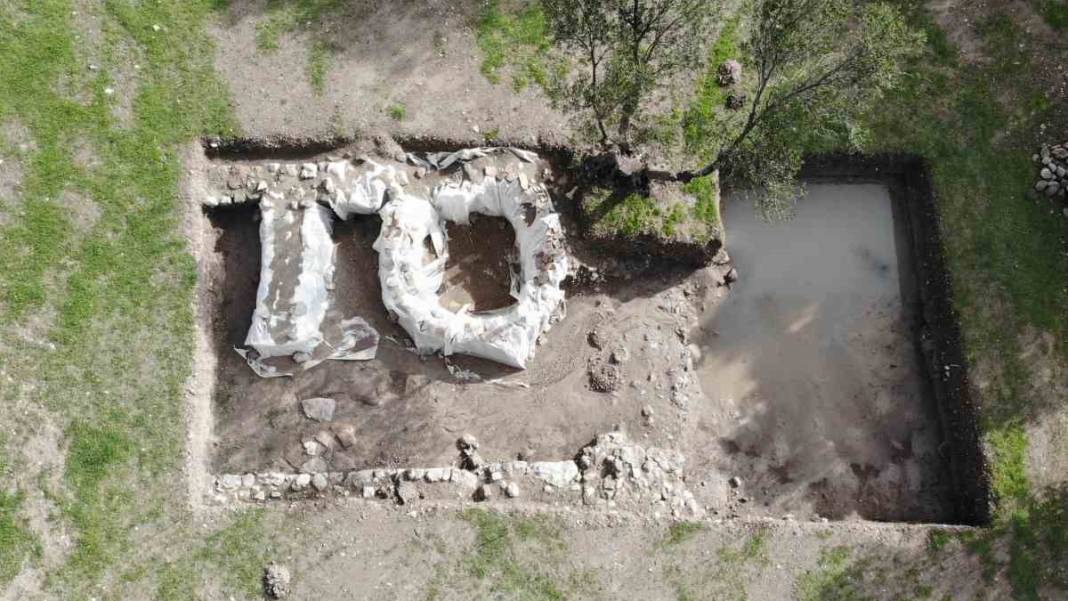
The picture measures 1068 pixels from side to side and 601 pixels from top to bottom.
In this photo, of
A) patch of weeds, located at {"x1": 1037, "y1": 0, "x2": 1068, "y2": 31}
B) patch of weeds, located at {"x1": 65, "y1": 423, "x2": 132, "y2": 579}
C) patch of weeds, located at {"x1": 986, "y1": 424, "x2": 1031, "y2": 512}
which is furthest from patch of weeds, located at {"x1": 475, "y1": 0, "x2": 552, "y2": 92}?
patch of weeds, located at {"x1": 986, "y1": 424, "x2": 1031, "y2": 512}

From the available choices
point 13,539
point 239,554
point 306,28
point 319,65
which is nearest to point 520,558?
point 239,554

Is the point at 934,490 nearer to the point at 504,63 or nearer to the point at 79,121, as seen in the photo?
the point at 504,63

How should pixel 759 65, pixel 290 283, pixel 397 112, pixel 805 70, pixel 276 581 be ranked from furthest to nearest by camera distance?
pixel 397 112
pixel 290 283
pixel 276 581
pixel 805 70
pixel 759 65

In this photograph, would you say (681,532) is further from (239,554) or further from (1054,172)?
(1054,172)

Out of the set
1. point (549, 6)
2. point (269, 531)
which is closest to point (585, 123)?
point (549, 6)

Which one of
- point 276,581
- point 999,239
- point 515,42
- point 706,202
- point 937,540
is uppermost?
point 515,42

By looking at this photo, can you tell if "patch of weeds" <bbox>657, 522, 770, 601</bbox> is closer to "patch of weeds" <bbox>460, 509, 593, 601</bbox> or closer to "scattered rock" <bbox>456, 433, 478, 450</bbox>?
"patch of weeds" <bbox>460, 509, 593, 601</bbox>
